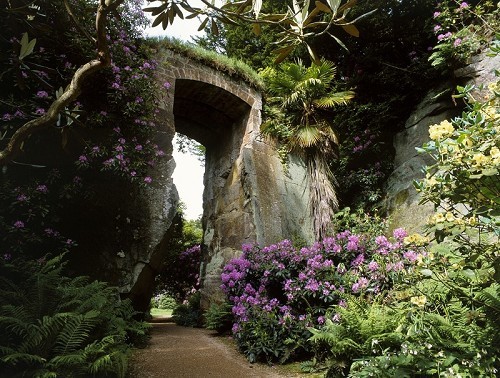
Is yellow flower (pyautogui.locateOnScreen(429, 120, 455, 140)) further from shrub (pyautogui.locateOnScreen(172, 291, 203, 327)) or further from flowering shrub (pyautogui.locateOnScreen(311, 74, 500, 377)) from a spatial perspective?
shrub (pyautogui.locateOnScreen(172, 291, 203, 327))

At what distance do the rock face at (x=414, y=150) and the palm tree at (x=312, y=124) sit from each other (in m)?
1.20

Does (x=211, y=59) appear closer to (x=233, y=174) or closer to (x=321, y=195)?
(x=233, y=174)

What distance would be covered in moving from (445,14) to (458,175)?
5.48 meters

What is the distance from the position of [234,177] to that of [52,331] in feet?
15.8

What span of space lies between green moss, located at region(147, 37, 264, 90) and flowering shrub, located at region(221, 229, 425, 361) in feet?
14.0

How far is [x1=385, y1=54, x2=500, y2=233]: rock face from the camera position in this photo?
18.7 ft

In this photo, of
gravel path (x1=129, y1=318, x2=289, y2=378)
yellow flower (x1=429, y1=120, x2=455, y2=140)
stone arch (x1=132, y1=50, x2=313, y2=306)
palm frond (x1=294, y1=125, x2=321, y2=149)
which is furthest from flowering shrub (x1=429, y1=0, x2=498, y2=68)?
gravel path (x1=129, y1=318, x2=289, y2=378)

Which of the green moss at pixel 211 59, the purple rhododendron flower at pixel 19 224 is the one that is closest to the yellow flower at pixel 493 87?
the purple rhododendron flower at pixel 19 224

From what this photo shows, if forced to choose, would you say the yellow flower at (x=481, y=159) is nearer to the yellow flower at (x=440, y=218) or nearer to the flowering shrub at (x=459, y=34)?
the yellow flower at (x=440, y=218)

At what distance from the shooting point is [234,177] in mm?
6914

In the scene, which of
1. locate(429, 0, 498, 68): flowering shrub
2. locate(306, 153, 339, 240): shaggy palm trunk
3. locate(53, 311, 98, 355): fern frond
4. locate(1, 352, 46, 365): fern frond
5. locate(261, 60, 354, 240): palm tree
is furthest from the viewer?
locate(261, 60, 354, 240): palm tree

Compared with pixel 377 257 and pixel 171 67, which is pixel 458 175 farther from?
pixel 171 67

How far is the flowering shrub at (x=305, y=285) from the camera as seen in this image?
3400 millimetres

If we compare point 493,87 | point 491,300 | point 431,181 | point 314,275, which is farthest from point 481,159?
point 314,275
